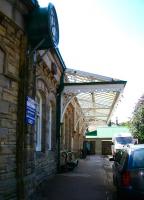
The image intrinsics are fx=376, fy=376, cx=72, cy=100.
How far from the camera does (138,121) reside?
2666 centimetres

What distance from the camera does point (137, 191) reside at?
27.3 ft

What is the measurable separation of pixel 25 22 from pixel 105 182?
7.06 m

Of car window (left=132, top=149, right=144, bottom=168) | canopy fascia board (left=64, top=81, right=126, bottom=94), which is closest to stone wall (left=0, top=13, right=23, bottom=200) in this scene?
car window (left=132, top=149, right=144, bottom=168)

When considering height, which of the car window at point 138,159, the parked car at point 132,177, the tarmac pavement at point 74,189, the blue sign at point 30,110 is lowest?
the tarmac pavement at point 74,189

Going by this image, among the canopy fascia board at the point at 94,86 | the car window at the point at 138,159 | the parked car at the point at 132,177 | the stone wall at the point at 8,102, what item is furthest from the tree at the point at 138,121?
the stone wall at the point at 8,102

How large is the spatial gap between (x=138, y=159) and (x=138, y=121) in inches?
708

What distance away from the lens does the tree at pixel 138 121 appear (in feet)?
83.7

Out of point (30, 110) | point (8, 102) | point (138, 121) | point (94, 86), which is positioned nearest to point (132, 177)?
point (30, 110)

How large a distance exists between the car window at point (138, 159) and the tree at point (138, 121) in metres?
16.1

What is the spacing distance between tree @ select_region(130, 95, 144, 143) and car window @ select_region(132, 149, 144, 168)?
52.9 ft

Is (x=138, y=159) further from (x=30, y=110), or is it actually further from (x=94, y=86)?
(x=94, y=86)

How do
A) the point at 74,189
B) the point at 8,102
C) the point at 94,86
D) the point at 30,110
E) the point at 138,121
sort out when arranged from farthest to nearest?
the point at 138,121
the point at 94,86
the point at 74,189
the point at 30,110
the point at 8,102

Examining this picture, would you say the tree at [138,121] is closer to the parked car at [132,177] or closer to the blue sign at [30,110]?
the blue sign at [30,110]

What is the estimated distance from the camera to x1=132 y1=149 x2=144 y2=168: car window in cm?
872
